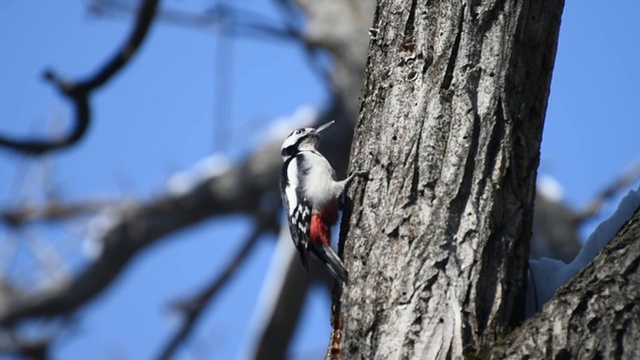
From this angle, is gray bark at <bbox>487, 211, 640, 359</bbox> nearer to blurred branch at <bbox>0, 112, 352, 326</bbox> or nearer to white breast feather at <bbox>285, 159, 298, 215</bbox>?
white breast feather at <bbox>285, 159, 298, 215</bbox>

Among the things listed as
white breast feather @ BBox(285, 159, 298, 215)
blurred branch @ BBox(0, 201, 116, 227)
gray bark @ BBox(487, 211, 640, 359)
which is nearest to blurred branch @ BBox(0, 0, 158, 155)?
white breast feather @ BBox(285, 159, 298, 215)

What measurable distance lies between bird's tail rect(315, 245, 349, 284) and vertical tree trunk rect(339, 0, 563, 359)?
0.12ft

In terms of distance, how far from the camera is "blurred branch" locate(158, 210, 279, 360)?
7.70 meters

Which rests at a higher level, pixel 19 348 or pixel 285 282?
pixel 285 282

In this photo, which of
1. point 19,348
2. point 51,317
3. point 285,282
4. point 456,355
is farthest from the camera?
point 51,317

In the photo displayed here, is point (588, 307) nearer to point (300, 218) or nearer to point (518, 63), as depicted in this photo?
point (518, 63)

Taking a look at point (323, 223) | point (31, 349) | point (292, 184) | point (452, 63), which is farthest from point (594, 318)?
point (31, 349)

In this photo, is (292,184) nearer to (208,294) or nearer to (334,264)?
(334,264)

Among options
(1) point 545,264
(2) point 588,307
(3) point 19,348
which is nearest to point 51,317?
(3) point 19,348

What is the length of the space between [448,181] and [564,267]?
1.93 ft

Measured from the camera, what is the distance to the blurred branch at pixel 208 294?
25.3 ft

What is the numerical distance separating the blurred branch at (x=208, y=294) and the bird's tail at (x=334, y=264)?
4009mm

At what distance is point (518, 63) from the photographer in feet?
9.60

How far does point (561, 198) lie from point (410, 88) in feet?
16.4
